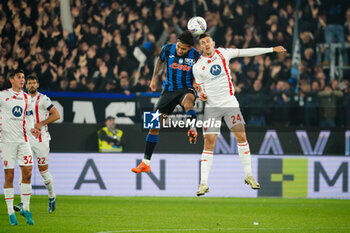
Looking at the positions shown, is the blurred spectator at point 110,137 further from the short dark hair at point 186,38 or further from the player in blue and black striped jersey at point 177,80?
the short dark hair at point 186,38

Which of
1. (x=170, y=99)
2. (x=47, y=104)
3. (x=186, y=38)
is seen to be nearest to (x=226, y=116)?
(x=170, y=99)

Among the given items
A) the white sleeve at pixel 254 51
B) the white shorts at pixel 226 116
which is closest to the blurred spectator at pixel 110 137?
the white shorts at pixel 226 116

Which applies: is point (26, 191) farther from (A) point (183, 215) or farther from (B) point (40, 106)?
(A) point (183, 215)

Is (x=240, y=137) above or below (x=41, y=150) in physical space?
above

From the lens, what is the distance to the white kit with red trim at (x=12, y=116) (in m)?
10.5

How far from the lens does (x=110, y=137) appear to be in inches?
627

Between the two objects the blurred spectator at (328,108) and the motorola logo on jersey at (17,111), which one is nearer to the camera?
the motorola logo on jersey at (17,111)

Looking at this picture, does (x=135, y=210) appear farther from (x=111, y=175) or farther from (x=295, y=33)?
(x=295, y=33)

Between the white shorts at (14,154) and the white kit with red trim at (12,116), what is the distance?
0.08 metres

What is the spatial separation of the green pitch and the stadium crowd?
7.50 feet

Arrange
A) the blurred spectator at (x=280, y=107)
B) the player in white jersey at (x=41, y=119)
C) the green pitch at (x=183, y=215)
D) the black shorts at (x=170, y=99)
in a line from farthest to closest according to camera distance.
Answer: the blurred spectator at (x=280, y=107) < the player in white jersey at (x=41, y=119) < the green pitch at (x=183, y=215) < the black shorts at (x=170, y=99)

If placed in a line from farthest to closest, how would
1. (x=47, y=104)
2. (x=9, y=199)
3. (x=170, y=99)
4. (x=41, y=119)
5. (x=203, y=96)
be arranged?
(x=41, y=119)
(x=47, y=104)
(x=9, y=199)
(x=170, y=99)
(x=203, y=96)

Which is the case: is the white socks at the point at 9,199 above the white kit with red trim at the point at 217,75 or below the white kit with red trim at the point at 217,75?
below

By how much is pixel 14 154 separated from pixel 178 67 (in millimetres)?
3031
